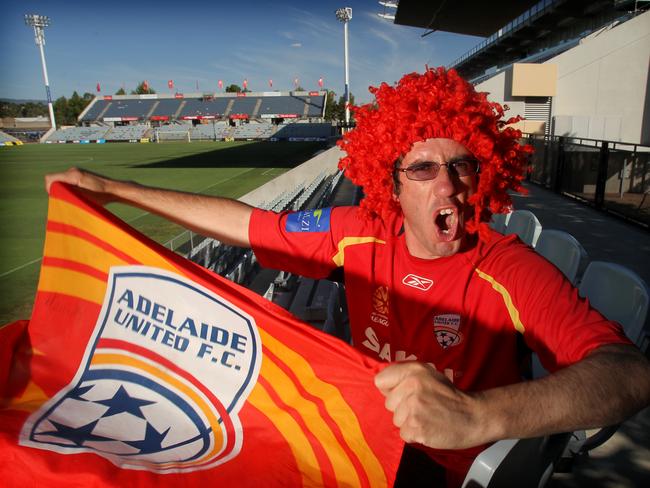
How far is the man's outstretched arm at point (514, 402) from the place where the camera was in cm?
109

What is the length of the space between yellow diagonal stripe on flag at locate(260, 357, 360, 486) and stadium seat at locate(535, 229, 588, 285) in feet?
8.20

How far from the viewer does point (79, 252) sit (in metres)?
1.96

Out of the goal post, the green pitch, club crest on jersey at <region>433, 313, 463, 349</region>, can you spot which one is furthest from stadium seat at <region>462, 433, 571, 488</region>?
the goal post

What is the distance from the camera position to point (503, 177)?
2236mm

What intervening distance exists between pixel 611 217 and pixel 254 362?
34.9 ft

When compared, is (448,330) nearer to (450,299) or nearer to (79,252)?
(450,299)

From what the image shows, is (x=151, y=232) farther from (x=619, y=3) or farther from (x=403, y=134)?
(x=619, y=3)

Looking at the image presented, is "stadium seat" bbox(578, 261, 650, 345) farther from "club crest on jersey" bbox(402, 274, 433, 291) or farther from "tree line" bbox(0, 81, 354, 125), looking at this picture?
"tree line" bbox(0, 81, 354, 125)

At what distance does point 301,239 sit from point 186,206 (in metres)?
0.62

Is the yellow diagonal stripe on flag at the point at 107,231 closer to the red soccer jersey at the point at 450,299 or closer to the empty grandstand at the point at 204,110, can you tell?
the red soccer jersey at the point at 450,299

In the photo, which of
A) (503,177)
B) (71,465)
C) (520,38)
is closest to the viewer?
(71,465)

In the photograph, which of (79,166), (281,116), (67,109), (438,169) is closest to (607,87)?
(79,166)

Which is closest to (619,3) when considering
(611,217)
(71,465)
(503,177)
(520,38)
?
(520,38)

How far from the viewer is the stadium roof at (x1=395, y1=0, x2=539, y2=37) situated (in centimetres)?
2214
